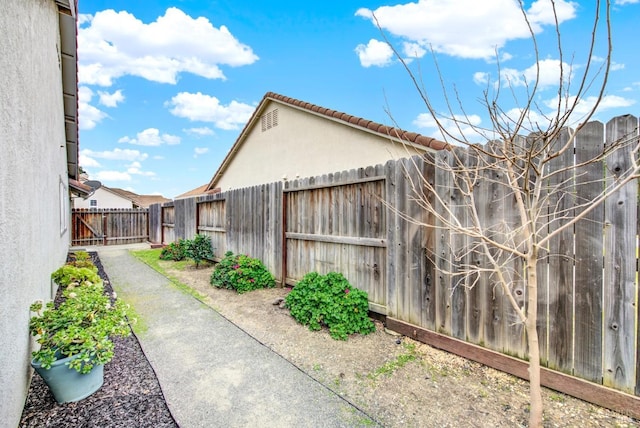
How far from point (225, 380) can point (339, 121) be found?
7.45m

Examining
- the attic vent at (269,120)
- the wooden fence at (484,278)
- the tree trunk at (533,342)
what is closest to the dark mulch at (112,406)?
the tree trunk at (533,342)

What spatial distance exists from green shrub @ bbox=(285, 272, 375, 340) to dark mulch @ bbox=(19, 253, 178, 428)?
1.90 m

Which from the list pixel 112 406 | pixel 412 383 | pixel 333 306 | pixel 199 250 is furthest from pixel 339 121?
pixel 112 406

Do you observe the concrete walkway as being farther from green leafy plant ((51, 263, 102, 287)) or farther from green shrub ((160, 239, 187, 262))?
green shrub ((160, 239, 187, 262))

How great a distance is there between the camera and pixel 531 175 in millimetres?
2543

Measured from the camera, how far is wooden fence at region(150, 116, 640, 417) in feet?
7.09

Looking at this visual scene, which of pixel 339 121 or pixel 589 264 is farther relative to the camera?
pixel 339 121

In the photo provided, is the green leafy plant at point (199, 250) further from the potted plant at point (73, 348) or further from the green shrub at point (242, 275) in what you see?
the potted plant at point (73, 348)

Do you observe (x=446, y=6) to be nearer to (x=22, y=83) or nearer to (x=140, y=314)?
(x=22, y=83)

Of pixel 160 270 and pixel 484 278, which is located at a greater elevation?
pixel 484 278

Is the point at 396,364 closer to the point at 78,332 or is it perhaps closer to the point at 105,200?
the point at 78,332

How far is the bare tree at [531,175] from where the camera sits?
154cm

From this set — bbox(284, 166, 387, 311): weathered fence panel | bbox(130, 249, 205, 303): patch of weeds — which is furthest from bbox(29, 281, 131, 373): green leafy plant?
bbox(284, 166, 387, 311): weathered fence panel

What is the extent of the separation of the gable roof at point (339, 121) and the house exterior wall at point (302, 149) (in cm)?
19
